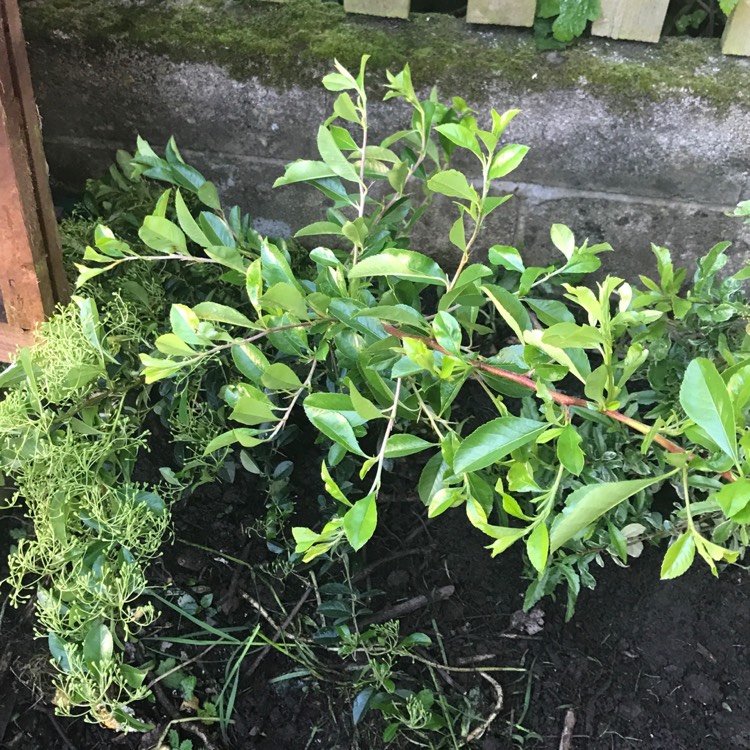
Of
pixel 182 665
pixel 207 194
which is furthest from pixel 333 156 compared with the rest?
pixel 182 665

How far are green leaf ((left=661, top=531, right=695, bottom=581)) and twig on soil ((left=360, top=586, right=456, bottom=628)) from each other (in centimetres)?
72

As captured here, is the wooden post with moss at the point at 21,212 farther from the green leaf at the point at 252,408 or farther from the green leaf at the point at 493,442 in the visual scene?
the green leaf at the point at 493,442

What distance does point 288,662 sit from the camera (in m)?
1.31

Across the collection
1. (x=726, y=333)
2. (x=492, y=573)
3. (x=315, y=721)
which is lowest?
(x=315, y=721)

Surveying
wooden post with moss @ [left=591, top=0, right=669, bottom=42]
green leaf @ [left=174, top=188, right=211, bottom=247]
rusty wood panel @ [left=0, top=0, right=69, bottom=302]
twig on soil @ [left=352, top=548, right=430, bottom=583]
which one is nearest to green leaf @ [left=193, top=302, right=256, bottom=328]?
green leaf @ [left=174, top=188, right=211, bottom=247]

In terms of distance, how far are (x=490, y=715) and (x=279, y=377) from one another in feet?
2.60

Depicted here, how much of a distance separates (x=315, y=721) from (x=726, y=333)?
1.07 meters

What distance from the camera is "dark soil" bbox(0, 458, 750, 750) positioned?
1.23m

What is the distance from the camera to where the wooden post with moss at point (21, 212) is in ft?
3.33

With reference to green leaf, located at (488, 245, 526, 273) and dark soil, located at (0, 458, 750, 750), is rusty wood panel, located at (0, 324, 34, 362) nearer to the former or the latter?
dark soil, located at (0, 458, 750, 750)

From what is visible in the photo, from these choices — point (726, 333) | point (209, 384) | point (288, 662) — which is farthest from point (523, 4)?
point (288, 662)

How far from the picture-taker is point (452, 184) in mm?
812

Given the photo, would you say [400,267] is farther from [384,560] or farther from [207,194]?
[384,560]

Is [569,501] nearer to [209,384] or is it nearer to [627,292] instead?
[627,292]
